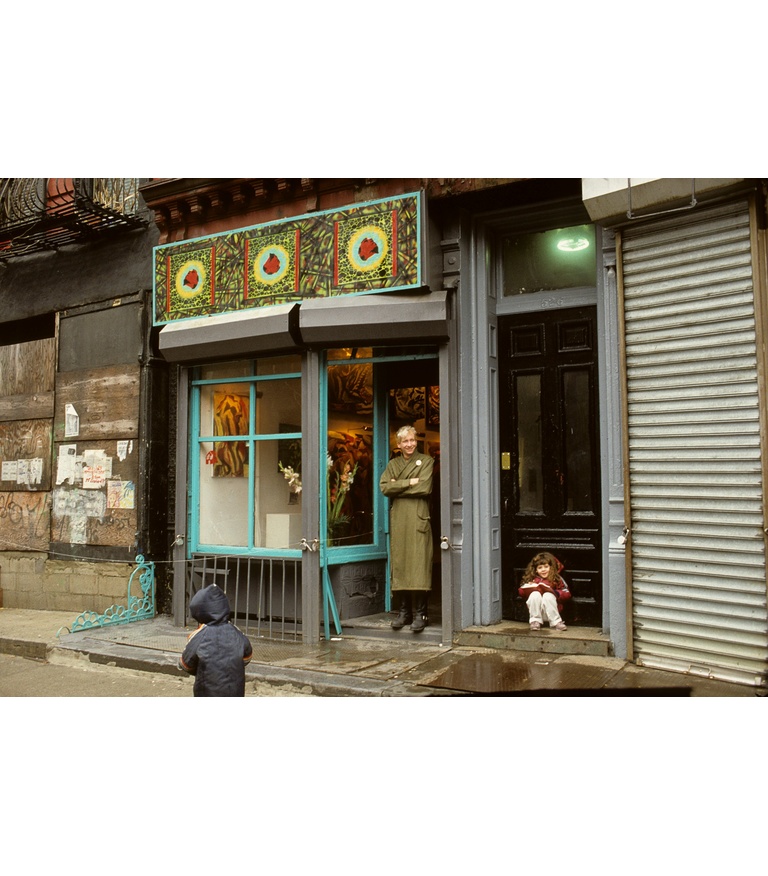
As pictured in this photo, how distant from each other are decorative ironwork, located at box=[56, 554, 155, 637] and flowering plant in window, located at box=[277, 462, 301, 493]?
2236 millimetres

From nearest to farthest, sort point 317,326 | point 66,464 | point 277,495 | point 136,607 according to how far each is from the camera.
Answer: point 317,326
point 277,495
point 136,607
point 66,464

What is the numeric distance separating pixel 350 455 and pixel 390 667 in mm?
2594

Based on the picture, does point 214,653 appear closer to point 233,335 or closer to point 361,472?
point 361,472

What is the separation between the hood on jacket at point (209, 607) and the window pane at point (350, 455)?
3.54 metres

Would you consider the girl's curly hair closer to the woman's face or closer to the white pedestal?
the woman's face

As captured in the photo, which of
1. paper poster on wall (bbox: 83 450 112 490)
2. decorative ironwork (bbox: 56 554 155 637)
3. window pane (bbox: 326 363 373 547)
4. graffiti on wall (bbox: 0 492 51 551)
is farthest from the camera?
graffiti on wall (bbox: 0 492 51 551)

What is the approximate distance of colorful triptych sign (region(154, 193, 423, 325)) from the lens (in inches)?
293

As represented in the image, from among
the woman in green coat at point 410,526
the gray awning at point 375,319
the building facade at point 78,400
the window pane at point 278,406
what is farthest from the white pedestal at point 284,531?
the building facade at point 78,400

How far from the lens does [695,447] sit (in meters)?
6.06

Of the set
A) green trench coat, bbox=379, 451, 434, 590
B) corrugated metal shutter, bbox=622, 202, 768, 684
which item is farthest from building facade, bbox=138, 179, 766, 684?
green trench coat, bbox=379, 451, 434, 590

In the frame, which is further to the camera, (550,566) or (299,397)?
(299,397)

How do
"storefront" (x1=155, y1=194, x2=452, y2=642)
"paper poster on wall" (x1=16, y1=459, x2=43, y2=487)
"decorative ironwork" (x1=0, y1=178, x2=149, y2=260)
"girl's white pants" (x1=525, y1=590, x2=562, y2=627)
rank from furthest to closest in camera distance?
"paper poster on wall" (x1=16, y1=459, x2=43, y2=487) < "decorative ironwork" (x1=0, y1=178, x2=149, y2=260) < "storefront" (x1=155, y1=194, x2=452, y2=642) < "girl's white pants" (x1=525, y1=590, x2=562, y2=627)

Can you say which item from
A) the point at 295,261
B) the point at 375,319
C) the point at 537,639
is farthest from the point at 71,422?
the point at 537,639

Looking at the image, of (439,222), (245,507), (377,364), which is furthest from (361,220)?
(245,507)
